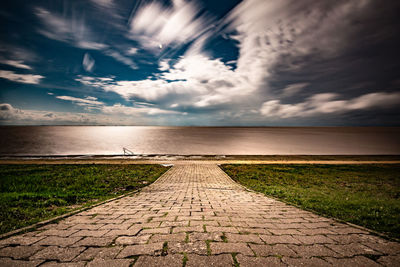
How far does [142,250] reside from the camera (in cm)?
279

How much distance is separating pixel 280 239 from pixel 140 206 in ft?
14.7

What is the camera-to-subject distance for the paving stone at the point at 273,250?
2.78m

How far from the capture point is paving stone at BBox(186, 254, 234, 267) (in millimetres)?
2457

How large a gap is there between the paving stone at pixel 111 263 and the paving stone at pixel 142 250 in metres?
0.12

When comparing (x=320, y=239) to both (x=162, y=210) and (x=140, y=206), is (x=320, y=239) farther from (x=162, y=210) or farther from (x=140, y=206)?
(x=140, y=206)

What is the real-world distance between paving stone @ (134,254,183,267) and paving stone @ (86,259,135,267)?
0.15m

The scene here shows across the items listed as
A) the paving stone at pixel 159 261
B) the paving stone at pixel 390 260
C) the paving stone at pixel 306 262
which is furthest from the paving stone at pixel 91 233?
the paving stone at pixel 390 260

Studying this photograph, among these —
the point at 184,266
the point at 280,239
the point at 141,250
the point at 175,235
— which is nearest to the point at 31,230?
the point at 141,250

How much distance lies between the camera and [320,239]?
3381mm

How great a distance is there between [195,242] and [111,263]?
4.72 ft

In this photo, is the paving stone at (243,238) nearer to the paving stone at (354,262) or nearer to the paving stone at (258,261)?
A: the paving stone at (258,261)

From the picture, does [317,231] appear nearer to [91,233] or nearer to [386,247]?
[386,247]

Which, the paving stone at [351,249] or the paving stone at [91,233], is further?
the paving stone at [91,233]

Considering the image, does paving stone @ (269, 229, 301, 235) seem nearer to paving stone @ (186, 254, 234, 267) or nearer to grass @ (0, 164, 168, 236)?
paving stone @ (186, 254, 234, 267)
